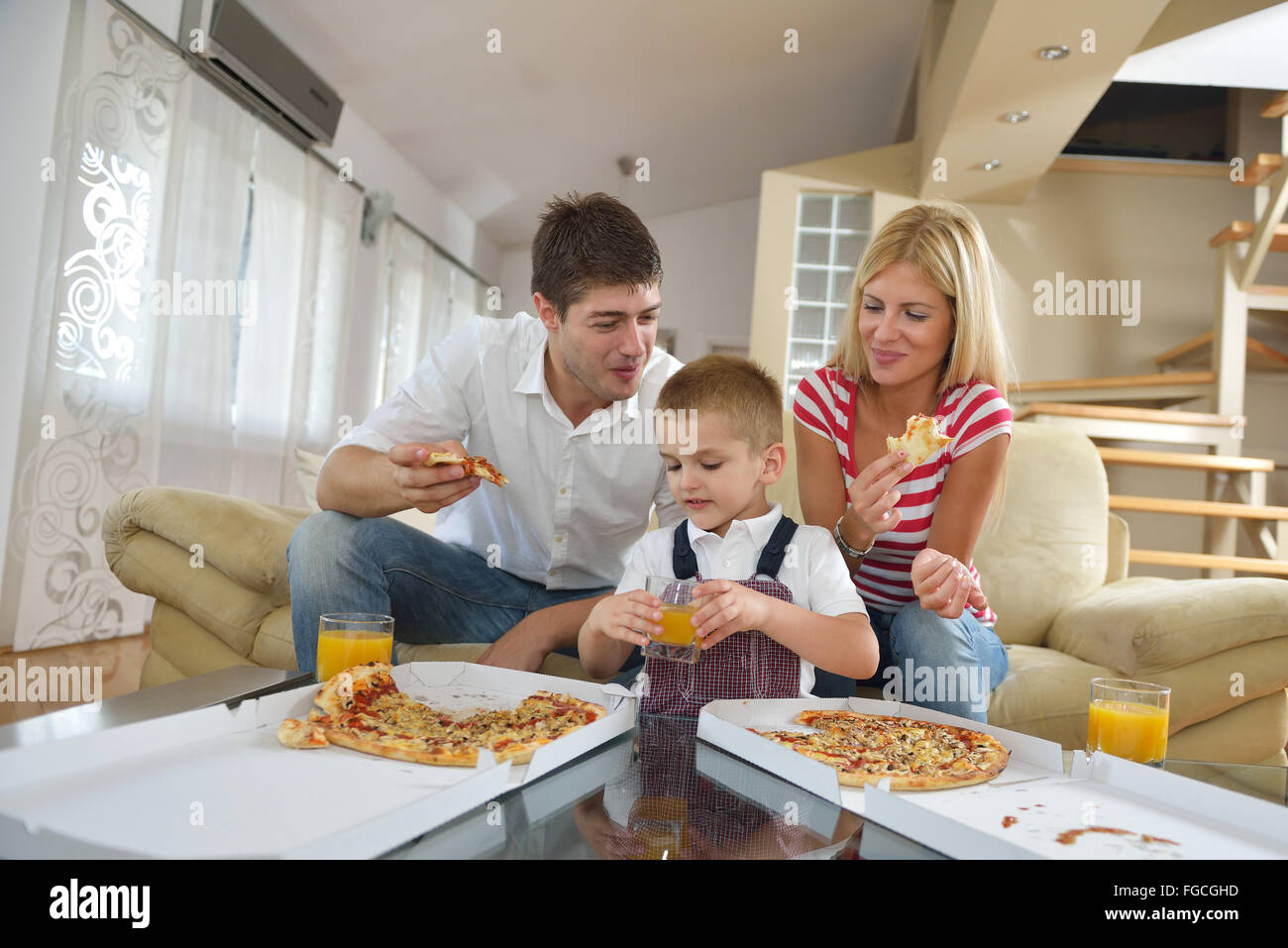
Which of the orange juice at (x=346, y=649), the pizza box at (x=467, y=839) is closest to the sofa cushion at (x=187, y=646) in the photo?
the orange juice at (x=346, y=649)

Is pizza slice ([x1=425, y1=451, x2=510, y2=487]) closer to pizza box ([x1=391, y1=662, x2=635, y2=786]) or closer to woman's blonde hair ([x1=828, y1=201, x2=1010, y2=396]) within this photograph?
pizza box ([x1=391, y1=662, x2=635, y2=786])

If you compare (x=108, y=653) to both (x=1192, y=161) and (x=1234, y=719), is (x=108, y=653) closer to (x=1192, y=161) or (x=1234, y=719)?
(x=1234, y=719)

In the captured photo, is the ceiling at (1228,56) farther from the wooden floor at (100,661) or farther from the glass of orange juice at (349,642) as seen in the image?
the wooden floor at (100,661)

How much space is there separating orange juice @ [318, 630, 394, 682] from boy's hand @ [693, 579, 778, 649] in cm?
43

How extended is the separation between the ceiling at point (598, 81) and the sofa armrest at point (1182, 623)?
4.07 meters

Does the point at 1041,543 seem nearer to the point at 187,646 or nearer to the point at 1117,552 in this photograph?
the point at 1117,552

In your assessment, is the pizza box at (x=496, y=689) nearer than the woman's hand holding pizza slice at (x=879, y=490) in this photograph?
Yes

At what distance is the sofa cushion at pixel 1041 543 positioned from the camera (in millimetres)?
2365

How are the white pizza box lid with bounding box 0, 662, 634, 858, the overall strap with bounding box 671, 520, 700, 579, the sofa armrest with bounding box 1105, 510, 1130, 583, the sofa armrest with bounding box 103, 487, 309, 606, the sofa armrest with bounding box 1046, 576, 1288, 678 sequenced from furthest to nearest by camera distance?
1. the sofa armrest with bounding box 1105, 510, 1130, 583
2. the sofa armrest with bounding box 103, 487, 309, 606
3. the sofa armrest with bounding box 1046, 576, 1288, 678
4. the overall strap with bounding box 671, 520, 700, 579
5. the white pizza box lid with bounding box 0, 662, 634, 858

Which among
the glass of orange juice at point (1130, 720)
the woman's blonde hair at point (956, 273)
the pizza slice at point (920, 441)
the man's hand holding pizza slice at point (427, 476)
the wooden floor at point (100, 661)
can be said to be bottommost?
the wooden floor at point (100, 661)

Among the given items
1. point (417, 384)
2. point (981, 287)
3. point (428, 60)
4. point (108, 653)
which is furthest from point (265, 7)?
point (981, 287)

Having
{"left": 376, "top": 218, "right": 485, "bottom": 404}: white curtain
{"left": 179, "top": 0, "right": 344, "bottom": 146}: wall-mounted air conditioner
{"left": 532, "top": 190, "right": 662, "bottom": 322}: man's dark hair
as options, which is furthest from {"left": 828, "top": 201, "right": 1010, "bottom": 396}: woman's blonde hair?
{"left": 376, "top": 218, "right": 485, "bottom": 404}: white curtain

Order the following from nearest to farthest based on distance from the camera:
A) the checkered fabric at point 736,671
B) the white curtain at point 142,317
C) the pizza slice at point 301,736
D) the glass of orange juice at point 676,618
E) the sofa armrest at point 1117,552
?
the pizza slice at point 301,736 < the glass of orange juice at point 676,618 < the checkered fabric at point 736,671 < the sofa armrest at point 1117,552 < the white curtain at point 142,317

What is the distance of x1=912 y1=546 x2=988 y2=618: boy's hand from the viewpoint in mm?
1391
